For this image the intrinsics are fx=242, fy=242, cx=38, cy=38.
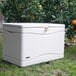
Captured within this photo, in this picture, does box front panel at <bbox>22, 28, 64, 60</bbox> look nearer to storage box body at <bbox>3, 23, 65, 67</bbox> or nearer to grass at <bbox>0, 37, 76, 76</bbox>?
storage box body at <bbox>3, 23, 65, 67</bbox>

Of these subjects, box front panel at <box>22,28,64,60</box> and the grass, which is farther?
box front panel at <box>22,28,64,60</box>

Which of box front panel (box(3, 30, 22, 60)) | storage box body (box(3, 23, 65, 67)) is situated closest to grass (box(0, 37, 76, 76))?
storage box body (box(3, 23, 65, 67))

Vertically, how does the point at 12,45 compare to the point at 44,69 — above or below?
above

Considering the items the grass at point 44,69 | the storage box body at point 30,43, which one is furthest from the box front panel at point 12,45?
the grass at point 44,69

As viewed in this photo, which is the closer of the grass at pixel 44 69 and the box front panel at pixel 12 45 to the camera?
the grass at pixel 44 69

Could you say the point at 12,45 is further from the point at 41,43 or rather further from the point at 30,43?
the point at 41,43

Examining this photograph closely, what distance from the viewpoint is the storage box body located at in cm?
434

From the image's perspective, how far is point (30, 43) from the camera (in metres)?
4.41

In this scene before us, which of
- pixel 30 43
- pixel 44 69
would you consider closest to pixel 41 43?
pixel 30 43

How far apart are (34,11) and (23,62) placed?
1.89 m

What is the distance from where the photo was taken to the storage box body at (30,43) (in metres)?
4.34

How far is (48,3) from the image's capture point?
6266mm

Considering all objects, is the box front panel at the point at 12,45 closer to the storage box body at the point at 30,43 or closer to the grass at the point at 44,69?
the storage box body at the point at 30,43

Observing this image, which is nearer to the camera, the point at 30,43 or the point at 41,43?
the point at 30,43
